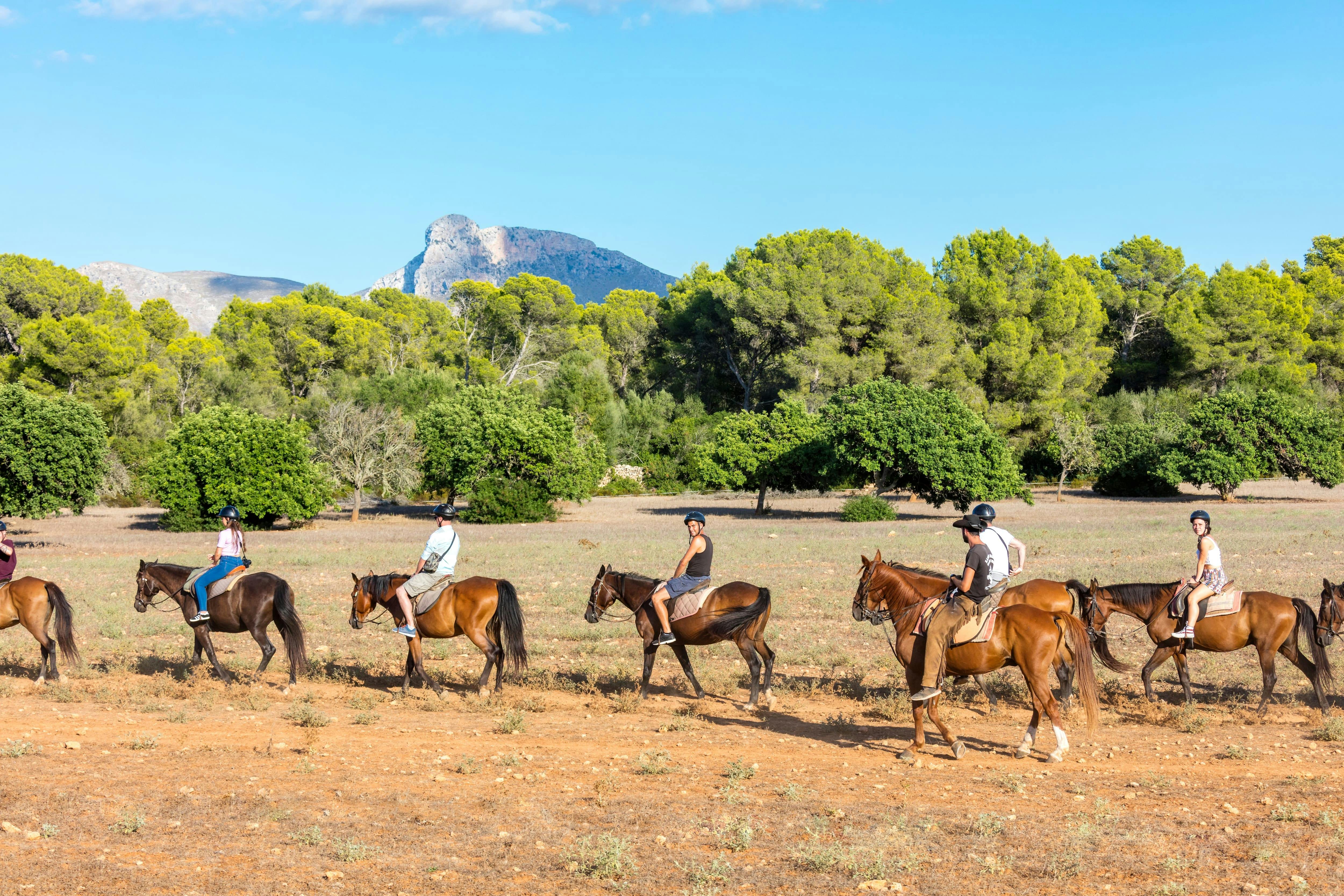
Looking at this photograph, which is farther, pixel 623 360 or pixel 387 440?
pixel 623 360

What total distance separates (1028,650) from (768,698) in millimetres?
3430

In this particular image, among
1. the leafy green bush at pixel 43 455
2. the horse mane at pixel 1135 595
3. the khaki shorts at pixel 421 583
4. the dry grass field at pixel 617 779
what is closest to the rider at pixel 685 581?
the dry grass field at pixel 617 779

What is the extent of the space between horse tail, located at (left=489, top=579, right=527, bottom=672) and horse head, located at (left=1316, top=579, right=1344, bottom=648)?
9.08 metres

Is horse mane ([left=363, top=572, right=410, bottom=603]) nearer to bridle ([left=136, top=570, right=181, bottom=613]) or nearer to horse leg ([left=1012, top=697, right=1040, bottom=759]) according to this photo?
bridle ([left=136, top=570, right=181, bottom=613])

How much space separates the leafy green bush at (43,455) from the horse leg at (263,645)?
22.1 metres

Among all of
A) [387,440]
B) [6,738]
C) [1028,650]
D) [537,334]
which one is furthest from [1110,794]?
[537,334]

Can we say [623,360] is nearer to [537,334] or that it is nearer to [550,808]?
[537,334]

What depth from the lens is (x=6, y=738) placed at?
9.79 metres

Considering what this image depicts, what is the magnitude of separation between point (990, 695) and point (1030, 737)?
1881 mm

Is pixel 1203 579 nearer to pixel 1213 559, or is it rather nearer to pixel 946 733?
pixel 1213 559

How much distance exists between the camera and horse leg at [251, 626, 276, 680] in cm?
1238

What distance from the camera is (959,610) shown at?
9359mm

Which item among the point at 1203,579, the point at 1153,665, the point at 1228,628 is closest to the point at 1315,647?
the point at 1228,628

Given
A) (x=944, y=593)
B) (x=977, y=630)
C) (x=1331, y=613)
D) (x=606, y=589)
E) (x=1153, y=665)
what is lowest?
(x=1153, y=665)
